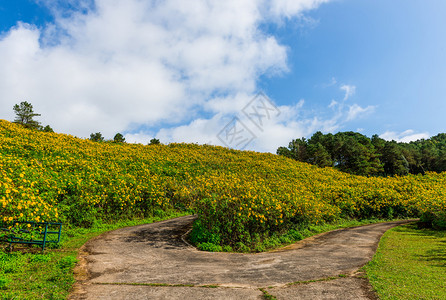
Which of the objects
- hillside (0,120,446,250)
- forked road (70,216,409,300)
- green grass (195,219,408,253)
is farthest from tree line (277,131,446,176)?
forked road (70,216,409,300)

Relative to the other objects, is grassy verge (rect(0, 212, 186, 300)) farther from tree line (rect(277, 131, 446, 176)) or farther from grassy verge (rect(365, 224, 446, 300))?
tree line (rect(277, 131, 446, 176))

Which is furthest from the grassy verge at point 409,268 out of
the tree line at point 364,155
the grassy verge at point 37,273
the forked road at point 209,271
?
the tree line at point 364,155

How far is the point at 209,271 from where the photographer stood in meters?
5.81

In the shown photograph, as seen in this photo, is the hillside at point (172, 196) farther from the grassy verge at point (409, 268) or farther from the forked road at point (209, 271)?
the grassy verge at point (409, 268)

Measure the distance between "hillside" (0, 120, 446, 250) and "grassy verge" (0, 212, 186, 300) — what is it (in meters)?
0.96

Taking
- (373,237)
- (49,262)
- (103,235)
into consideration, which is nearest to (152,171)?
(103,235)

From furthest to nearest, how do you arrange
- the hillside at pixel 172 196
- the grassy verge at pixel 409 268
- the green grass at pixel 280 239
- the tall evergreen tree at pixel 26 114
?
1. the tall evergreen tree at pixel 26 114
2. the hillside at pixel 172 196
3. the green grass at pixel 280 239
4. the grassy verge at pixel 409 268

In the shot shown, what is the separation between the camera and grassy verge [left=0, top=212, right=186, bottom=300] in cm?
426

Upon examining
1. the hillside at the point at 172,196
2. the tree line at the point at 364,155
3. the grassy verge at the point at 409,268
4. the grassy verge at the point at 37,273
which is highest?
the tree line at the point at 364,155

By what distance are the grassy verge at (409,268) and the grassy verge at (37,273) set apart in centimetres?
591

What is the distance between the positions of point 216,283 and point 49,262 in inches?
166

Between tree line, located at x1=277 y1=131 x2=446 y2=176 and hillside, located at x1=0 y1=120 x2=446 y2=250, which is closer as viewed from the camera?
A: hillside, located at x1=0 y1=120 x2=446 y2=250

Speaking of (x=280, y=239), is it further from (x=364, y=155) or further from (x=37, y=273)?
(x=364, y=155)

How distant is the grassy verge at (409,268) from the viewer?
15.1ft
